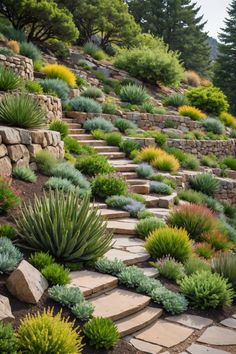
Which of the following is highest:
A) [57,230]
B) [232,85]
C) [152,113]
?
[232,85]

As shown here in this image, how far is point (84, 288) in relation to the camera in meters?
4.86

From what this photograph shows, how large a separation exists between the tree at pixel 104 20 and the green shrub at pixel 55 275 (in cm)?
1739

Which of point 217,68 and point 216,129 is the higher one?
point 217,68

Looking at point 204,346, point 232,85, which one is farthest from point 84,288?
point 232,85

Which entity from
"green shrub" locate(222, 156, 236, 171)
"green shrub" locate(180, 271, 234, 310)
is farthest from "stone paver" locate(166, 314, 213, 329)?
"green shrub" locate(222, 156, 236, 171)

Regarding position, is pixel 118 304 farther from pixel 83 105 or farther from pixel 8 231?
pixel 83 105

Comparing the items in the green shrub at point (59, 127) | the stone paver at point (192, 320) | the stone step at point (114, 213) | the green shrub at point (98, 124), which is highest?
the green shrub at point (98, 124)

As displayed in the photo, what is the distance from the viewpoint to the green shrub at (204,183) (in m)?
11.6

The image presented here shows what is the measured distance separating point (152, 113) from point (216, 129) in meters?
2.43

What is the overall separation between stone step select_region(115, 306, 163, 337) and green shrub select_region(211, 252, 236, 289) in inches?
48.0

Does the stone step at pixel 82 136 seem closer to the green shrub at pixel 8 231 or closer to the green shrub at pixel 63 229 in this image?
the green shrub at pixel 63 229

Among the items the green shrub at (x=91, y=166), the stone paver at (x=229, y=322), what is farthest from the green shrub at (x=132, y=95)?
the stone paver at (x=229, y=322)

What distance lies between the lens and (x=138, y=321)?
4676mm

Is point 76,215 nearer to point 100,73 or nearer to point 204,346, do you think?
point 204,346
